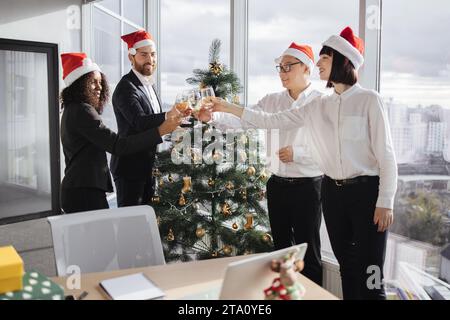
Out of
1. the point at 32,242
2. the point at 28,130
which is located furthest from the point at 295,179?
the point at 28,130

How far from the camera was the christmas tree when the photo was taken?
3.04m

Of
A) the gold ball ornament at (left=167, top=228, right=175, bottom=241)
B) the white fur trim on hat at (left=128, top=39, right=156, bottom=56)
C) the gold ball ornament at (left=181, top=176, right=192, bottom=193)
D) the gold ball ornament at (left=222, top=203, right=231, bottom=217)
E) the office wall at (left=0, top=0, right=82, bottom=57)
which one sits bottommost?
the gold ball ornament at (left=167, top=228, right=175, bottom=241)

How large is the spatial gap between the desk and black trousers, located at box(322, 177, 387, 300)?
0.77 metres

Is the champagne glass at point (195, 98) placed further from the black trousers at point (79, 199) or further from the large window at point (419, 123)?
the large window at point (419, 123)

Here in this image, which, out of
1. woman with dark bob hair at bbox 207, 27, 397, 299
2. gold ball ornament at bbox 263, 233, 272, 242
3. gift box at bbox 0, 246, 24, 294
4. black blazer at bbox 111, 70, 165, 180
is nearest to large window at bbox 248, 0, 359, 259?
gold ball ornament at bbox 263, 233, 272, 242

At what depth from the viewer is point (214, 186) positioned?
3.03 m

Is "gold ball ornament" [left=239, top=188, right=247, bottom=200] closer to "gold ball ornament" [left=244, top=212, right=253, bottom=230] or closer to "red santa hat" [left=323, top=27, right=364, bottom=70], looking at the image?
"gold ball ornament" [left=244, top=212, right=253, bottom=230]

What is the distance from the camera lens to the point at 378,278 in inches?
88.2

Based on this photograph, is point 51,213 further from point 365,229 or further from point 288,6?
point 365,229

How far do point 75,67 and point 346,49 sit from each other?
4.84ft

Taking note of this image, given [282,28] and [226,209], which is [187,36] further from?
[226,209]

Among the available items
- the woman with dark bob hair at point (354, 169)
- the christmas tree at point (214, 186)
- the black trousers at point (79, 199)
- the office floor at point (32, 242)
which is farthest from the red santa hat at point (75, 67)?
the office floor at point (32, 242)

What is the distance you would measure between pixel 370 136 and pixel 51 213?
15.2 feet

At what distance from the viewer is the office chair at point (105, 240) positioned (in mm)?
1851
